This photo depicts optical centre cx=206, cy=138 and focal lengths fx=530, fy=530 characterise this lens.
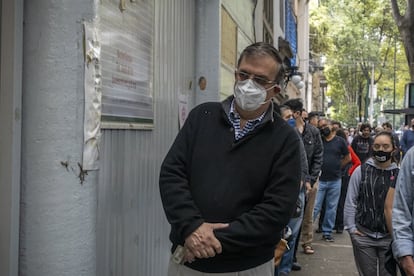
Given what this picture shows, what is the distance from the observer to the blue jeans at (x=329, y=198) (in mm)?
8969

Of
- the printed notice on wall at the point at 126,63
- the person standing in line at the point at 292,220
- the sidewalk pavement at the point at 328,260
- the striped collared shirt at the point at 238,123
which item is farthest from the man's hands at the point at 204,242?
the sidewalk pavement at the point at 328,260

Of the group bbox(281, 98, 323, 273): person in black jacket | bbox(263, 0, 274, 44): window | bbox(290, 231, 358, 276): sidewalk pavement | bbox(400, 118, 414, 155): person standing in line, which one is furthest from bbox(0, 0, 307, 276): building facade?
bbox(400, 118, 414, 155): person standing in line

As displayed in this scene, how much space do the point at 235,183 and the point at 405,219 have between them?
129 cm

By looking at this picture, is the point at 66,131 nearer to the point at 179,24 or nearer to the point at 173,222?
the point at 173,222

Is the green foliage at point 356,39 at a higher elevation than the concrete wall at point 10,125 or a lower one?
higher

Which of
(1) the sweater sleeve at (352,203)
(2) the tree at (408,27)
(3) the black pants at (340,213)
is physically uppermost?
(2) the tree at (408,27)

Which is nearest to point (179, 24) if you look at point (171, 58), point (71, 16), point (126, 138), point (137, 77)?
point (171, 58)

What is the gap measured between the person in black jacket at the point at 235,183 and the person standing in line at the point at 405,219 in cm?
93

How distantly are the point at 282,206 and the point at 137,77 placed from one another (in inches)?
69.3

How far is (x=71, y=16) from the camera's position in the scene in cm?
246

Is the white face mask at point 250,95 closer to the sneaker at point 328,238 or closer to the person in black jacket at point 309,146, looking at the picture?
the person in black jacket at point 309,146

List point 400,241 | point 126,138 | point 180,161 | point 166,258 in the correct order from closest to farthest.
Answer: point 180,161 < point 400,241 < point 126,138 < point 166,258

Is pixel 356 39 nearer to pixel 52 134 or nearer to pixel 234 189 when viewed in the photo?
pixel 234 189

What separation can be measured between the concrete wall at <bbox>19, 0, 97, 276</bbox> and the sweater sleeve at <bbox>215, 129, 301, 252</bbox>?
2.36 feet
